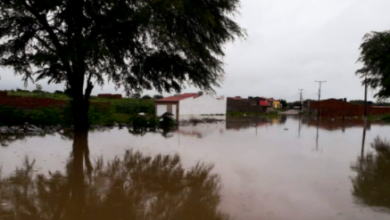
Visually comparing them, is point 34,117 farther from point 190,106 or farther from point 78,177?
point 190,106

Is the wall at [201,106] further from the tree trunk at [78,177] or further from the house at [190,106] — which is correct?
the tree trunk at [78,177]

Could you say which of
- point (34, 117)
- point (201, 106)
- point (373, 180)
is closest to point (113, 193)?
point (373, 180)

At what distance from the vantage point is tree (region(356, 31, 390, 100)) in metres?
19.9

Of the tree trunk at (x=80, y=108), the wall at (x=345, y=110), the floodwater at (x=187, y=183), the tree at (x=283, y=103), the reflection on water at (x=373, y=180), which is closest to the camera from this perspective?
the floodwater at (x=187, y=183)

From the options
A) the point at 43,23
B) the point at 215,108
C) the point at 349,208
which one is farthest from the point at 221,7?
the point at 215,108

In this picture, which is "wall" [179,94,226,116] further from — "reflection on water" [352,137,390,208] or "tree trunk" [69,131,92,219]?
"reflection on water" [352,137,390,208]

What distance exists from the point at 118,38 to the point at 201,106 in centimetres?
3551

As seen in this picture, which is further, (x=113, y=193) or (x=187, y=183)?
(x=187, y=183)

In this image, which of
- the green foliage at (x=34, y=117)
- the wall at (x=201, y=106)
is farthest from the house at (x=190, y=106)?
the green foliage at (x=34, y=117)

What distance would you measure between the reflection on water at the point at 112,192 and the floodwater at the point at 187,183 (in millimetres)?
17

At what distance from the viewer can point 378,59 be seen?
67.6 ft

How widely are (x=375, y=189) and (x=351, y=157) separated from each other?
15.4ft

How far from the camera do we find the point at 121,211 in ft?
18.2

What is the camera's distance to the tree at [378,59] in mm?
19938
